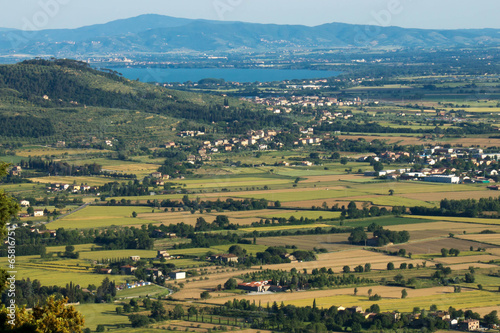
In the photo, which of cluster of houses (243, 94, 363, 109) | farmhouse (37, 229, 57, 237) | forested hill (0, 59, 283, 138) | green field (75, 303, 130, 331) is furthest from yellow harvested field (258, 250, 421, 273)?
cluster of houses (243, 94, 363, 109)

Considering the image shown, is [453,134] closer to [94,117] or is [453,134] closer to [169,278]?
[94,117]

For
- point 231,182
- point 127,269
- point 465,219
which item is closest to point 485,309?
point 127,269

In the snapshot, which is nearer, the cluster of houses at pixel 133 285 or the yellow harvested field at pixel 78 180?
the cluster of houses at pixel 133 285

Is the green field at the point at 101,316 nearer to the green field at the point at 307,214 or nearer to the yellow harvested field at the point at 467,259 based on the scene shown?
the yellow harvested field at the point at 467,259

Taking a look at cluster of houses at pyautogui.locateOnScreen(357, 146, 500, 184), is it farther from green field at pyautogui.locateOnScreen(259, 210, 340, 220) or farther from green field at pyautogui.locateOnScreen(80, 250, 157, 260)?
green field at pyautogui.locateOnScreen(80, 250, 157, 260)

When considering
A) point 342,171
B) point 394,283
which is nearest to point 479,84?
point 342,171

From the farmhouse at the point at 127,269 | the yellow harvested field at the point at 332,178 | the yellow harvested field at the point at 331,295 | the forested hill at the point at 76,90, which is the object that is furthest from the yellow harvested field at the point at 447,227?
A: the forested hill at the point at 76,90
